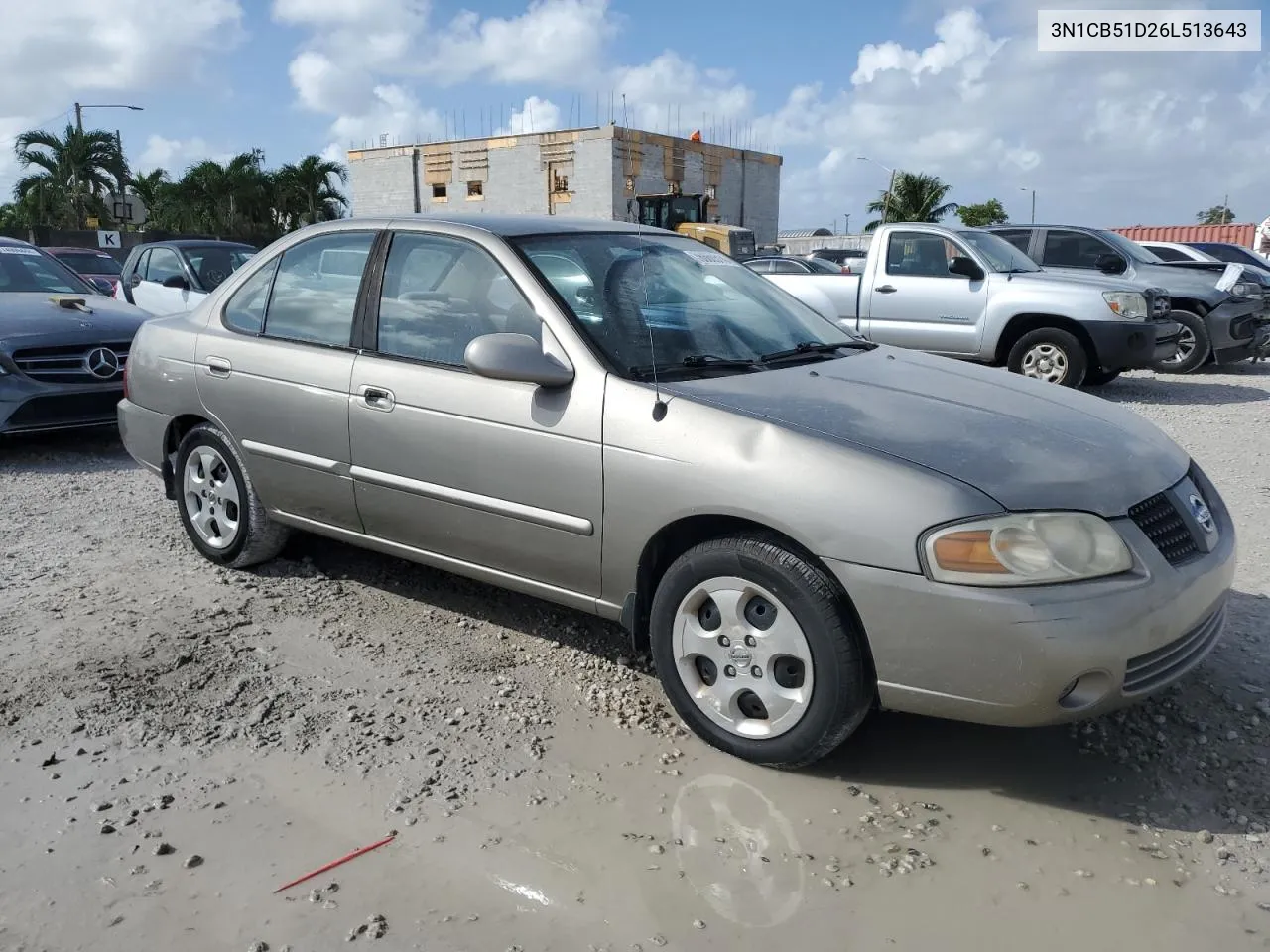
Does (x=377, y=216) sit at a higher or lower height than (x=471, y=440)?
higher

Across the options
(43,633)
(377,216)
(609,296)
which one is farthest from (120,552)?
(609,296)

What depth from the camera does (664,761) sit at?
3.17 meters

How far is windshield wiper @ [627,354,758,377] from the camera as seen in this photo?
11.2 feet

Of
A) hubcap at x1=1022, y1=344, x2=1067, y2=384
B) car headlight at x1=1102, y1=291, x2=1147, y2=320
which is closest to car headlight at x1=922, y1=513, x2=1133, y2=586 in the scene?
hubcap at x1=1022, y1=344, x2=1067, y2=384

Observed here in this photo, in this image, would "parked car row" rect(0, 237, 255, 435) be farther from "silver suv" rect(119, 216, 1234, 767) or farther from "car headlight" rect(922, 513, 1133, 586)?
"car headlight" rect(922, 513, 1133, 586)

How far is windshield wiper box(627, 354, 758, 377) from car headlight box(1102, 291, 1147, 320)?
715cm

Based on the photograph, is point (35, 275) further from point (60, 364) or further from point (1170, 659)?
point (1170, 659)

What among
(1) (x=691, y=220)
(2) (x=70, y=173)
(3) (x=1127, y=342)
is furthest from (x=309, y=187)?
(3) (x=1127, y=342)

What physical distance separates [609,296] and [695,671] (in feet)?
4.51

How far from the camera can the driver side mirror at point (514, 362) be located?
133 inches

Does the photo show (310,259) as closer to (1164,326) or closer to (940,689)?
(940,689)

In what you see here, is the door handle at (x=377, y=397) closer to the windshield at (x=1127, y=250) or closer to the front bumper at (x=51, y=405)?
the front bumper at (x=51, y=405)

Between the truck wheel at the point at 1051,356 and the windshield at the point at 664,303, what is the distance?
6078 mm

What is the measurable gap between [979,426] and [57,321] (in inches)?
260
